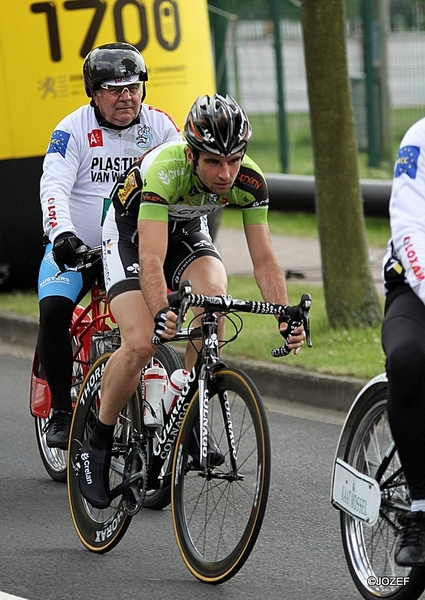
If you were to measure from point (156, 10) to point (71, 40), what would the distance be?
2.57 ft

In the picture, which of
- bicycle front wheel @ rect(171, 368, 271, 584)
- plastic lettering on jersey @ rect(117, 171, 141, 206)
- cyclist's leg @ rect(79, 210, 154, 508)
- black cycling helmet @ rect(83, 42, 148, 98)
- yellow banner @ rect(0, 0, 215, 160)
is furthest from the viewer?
yellow banner @ rect(0, 0, 215, 160)

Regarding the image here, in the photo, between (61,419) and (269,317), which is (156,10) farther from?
(61,419)

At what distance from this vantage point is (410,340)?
4.40 metres

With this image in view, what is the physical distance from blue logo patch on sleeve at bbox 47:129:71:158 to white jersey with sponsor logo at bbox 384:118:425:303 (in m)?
2.63

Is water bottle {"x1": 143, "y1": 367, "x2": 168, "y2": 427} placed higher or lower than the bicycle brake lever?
lower

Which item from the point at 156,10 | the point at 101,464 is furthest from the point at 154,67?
the point at 101,464

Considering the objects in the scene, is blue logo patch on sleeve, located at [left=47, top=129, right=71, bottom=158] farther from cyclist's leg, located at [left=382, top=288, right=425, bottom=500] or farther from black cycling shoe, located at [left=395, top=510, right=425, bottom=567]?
black cycling shoe, located at [left=395, top=510, right=425, bottom=567]

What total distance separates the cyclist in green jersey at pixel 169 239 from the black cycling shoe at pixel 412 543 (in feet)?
2.81

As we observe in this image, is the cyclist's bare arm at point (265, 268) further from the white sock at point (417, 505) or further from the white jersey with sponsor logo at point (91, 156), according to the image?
the white jersey with sponsor logo at point (91, 156)

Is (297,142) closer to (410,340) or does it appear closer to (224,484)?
(224,484)

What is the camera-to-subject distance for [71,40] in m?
11.6

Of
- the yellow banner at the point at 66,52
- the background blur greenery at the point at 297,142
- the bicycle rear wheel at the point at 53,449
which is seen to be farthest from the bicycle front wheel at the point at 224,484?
the background blur greenery at the point at 297,142

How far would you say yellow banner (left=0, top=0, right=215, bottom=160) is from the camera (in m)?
11.5

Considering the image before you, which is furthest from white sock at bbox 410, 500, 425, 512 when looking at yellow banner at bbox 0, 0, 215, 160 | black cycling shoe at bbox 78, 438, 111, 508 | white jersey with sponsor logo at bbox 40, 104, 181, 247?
yellow banner at bbox 0, 0, 215, 160
